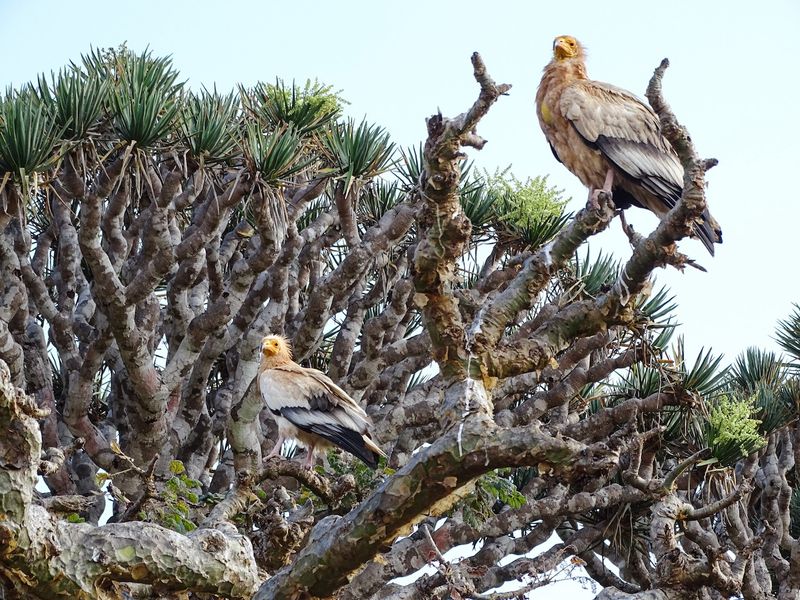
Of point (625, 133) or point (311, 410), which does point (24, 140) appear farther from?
point (625, 133)

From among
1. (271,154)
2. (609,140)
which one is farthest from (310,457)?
(609,140)

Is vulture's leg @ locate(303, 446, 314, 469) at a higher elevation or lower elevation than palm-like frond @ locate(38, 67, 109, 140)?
lower

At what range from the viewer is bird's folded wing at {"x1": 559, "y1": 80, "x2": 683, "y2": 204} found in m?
8.86

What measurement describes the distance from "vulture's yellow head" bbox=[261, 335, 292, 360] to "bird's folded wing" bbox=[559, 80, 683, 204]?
11.4 feet

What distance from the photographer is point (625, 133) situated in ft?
30.5

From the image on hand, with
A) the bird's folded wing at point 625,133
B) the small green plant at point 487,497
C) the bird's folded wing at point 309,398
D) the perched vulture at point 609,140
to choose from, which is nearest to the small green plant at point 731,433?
the small green plant at point 487,497

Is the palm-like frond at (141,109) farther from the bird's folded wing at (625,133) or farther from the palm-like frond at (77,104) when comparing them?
the bird's folded wing at (625,133)

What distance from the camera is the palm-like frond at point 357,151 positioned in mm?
12492

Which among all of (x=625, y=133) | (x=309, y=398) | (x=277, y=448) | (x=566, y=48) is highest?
(x=566, y=48)

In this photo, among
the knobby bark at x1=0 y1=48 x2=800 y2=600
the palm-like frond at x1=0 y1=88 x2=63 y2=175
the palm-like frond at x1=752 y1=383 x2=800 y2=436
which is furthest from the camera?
the palm-like frond at x1=752 y1=383 x2=800 y2=436

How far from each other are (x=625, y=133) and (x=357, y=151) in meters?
3.89

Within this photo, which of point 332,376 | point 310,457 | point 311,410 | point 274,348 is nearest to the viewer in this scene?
point 311,410

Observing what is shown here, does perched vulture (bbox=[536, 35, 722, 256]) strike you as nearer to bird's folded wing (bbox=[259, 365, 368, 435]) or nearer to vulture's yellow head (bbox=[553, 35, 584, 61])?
vulture's yellow head (bbox=[553, 35, 584, 61])

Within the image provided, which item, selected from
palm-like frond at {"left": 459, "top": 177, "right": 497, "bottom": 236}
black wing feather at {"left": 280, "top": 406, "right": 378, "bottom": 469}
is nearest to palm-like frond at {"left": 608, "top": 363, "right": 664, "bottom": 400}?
palm-like frond at {"left": 459, "top": 177, "right": 497, "bottom": 236}
